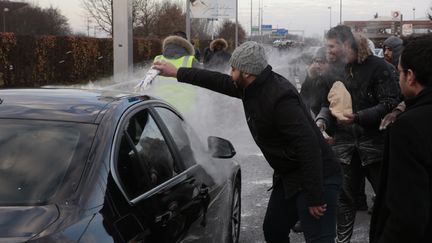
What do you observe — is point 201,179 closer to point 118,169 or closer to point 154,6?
point 118,169

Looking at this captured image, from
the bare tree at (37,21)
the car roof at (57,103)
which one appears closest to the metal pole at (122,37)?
the car roof at (57,103)

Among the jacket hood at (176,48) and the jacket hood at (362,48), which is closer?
the jacket hood at (362,48)

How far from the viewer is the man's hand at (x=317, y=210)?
10.5ft

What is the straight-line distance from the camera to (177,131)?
12.5 feet

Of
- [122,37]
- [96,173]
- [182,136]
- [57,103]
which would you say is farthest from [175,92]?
[122,37]

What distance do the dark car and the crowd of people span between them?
537 millimetres

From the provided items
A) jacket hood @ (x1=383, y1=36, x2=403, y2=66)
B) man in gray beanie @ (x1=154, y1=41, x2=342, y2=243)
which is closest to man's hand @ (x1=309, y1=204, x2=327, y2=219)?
man in gray beanie @ (x1=154, y1=41, x2=342, y2=243)

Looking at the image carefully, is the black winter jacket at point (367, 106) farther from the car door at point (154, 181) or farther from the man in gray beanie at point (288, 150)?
the car door at point (154, 181)

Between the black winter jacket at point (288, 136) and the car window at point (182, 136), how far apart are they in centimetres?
51

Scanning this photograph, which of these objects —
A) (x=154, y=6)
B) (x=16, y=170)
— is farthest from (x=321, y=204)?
(x=154, y=6)

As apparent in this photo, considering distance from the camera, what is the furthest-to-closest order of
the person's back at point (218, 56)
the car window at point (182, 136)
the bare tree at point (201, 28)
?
the bare tree at point (201, 28), the person's back at point (218, 56), the car window at point (182, 136)

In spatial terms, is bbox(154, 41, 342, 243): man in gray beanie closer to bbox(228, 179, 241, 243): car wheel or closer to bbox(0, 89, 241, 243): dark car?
bbox(0, 89, 241, 243): dark car

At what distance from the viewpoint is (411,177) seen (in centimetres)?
209

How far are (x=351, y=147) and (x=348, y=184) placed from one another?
0.98 ft
